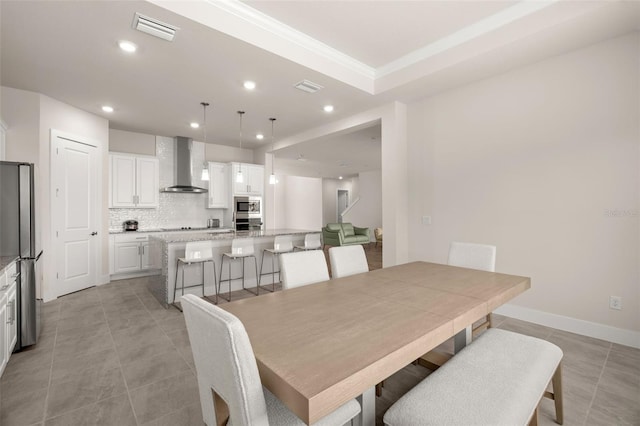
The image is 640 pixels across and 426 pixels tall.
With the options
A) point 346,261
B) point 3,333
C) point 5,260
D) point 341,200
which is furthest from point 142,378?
point 341,200

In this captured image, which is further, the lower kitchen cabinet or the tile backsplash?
the tile backsplash

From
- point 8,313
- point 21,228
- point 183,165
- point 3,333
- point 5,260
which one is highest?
point 183,165

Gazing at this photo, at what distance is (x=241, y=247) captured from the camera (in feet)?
Result: 14.1

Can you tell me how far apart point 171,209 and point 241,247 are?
2868mm

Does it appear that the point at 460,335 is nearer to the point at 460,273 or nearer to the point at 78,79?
the point at 460,273

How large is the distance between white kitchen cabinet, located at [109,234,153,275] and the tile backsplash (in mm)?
580

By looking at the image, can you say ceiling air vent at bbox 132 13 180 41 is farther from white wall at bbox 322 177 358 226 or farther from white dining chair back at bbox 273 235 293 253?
white wall at bbox 322 177 358 226

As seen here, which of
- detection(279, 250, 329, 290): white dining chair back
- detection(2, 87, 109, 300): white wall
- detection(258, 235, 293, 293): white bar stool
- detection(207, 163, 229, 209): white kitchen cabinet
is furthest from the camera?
detection(207, 163, 229, 209): white kitchen cabinet

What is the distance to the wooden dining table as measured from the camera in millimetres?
880

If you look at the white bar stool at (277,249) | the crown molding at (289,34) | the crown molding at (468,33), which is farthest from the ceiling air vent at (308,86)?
the white bar stool at (277,249)

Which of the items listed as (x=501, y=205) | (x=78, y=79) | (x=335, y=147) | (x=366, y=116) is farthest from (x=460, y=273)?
(x=335, y=147)

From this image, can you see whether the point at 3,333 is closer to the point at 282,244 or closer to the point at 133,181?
the point at 282,244

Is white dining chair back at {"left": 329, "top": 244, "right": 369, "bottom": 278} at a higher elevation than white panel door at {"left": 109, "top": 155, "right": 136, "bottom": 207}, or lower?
lower

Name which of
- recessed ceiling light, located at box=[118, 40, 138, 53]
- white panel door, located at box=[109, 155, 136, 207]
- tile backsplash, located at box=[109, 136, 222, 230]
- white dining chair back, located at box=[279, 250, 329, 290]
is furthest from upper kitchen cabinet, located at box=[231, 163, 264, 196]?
white dining chair back, located at box=[279, 250, 329, 290]
